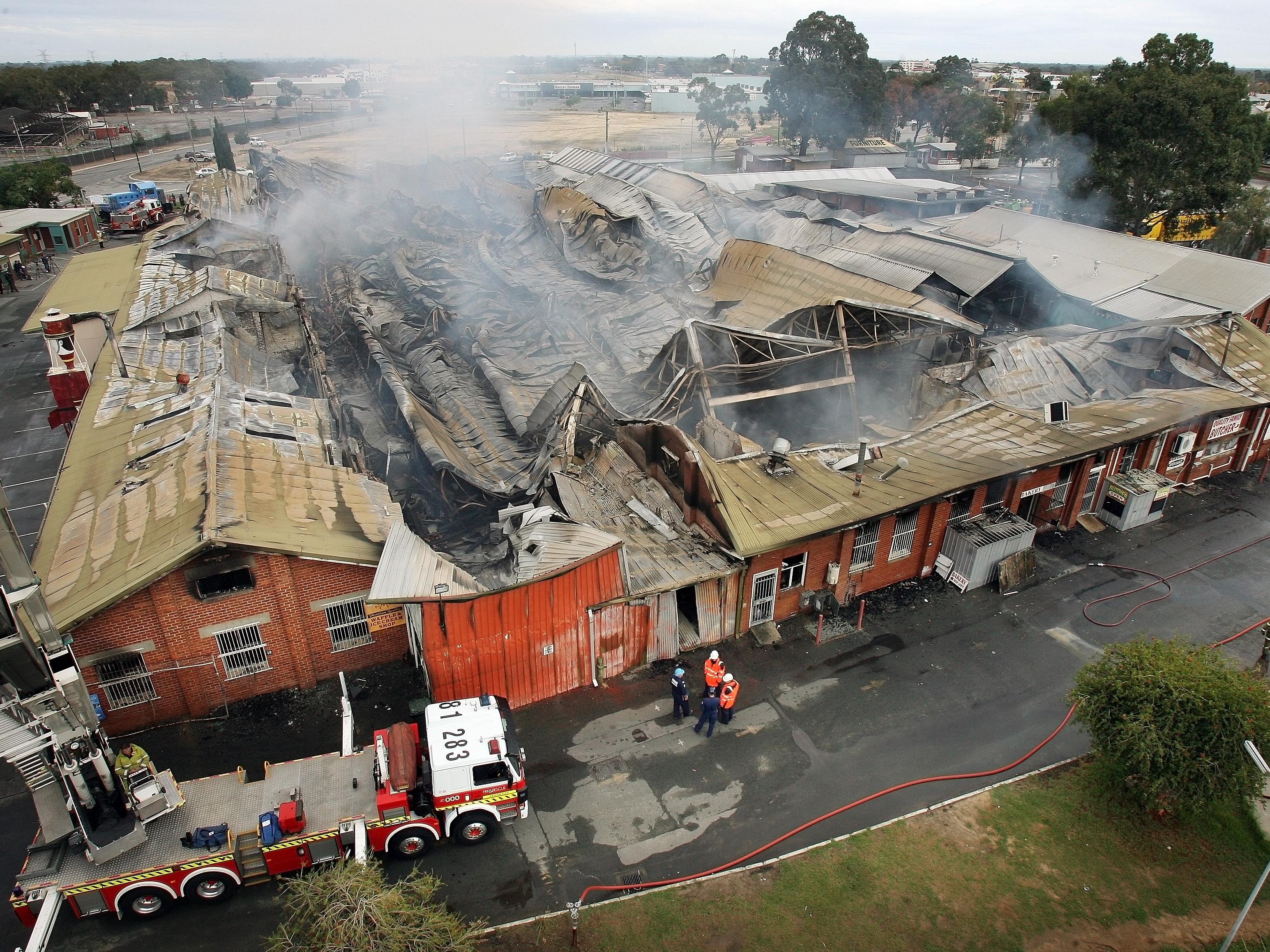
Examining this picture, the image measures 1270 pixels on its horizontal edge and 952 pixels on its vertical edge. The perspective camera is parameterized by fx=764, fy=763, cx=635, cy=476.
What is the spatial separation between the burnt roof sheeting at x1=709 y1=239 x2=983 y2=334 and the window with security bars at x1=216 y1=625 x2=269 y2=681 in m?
15.9

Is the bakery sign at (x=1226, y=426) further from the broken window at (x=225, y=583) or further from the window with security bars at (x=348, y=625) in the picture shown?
the broken window at (x=225, y=583)

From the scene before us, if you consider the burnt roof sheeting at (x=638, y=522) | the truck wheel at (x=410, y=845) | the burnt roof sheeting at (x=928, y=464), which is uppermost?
the burnt roof sheeting at (x=928, y=464)

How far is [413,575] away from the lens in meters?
12.7

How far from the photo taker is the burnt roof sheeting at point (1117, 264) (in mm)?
28172

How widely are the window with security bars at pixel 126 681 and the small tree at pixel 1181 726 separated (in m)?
15.3

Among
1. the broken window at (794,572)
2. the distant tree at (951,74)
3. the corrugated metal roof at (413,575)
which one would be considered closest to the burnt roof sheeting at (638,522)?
the broken window at (794,572)

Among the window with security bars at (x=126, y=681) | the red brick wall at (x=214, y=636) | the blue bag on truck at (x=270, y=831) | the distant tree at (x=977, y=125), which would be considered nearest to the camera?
the blue bag on truck at (x=270, y=831)

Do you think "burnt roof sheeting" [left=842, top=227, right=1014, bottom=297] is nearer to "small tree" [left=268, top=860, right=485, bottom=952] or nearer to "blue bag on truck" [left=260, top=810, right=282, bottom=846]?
"small tree" [left=268, top=860, right=485, bottom=952]

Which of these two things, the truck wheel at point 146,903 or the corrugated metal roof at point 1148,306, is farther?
the corrugated metal roof at point 1148,306

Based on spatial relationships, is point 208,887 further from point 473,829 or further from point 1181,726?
point 1181,726

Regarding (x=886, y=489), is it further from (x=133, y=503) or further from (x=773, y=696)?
(x=133, y=503)

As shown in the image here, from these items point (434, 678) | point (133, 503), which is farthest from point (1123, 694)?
point (133, 503)

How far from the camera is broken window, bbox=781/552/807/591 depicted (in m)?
15.8

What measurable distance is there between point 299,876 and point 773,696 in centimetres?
826
